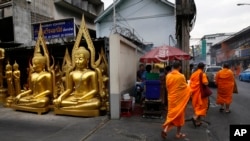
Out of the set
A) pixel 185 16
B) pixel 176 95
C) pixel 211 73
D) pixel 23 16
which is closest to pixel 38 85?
pixel 23 16

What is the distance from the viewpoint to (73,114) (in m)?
8.16

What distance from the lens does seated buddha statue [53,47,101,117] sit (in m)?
8.08

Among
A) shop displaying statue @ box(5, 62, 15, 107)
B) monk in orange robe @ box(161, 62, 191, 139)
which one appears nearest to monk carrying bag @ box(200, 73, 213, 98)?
monk in orange robe @ box(161, 62, 191, 139)

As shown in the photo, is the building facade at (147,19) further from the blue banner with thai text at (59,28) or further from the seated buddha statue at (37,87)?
the seated buddha statue at (37,87)

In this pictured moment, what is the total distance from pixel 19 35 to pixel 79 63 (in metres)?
5.47

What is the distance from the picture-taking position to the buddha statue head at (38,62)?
909cm

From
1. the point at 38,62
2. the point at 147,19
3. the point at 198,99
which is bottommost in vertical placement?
the point at 198,99

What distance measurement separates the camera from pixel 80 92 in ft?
27.9

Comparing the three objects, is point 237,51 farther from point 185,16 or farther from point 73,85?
point 73,85

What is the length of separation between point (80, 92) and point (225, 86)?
5.00 meters

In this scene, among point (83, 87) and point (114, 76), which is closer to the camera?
point (114, 76)

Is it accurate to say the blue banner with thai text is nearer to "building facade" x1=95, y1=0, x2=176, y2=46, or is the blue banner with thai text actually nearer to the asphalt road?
the asphalt road

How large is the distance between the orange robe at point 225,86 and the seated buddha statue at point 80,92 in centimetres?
427

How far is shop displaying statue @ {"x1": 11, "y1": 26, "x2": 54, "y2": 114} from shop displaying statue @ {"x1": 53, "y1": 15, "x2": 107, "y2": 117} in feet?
2.60
